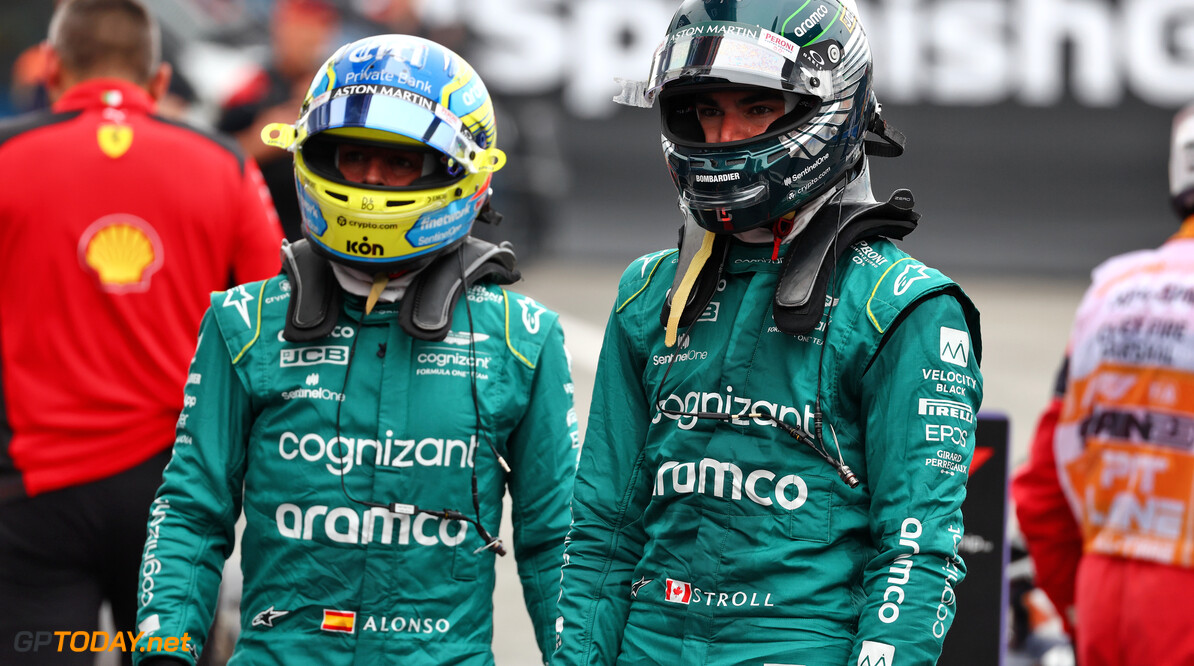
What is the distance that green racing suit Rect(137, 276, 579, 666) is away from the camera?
331 centimetres

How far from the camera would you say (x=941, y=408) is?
8.85 feet

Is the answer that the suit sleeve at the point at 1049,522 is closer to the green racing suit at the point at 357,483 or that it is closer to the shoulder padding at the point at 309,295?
the green racing suit at the point at 357,483

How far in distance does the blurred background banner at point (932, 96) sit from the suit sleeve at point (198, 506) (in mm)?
12829

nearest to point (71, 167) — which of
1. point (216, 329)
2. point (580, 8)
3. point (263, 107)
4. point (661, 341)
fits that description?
point (216, 329)

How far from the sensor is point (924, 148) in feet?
56.1

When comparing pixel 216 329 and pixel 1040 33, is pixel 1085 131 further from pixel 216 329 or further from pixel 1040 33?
pixel 216 329

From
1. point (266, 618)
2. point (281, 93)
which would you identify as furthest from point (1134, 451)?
point (281, 93)

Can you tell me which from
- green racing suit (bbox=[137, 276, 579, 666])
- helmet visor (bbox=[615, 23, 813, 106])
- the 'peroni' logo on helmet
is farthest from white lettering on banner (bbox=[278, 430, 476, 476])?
helmet visor (bbox=[615, 23, 813, 106])

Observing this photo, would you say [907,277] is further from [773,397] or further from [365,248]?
[365,248]

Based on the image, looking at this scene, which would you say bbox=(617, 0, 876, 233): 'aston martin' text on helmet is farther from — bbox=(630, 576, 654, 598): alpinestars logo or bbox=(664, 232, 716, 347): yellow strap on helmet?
bbox=(630, 576, 654, 598): alpinestars logo

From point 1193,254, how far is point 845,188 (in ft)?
Result: 5.53

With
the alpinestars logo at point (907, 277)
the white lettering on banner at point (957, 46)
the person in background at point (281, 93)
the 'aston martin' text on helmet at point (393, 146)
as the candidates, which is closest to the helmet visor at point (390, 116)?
the 'aston martin' text on helmet at point (393, 146)

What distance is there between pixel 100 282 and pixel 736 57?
239cm

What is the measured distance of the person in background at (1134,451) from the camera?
4.05 meters
